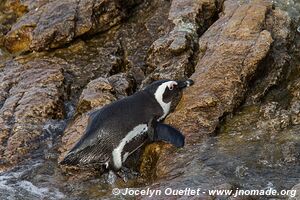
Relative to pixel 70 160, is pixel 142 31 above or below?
above

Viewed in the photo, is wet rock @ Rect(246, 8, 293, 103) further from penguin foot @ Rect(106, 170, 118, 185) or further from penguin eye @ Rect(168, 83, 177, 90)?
penguin foot @ Rect(106, 170, 118, 185)

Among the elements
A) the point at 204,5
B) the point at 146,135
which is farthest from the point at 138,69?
the point at 146,135

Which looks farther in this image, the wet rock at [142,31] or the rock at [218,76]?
the wet rock at [142,31]

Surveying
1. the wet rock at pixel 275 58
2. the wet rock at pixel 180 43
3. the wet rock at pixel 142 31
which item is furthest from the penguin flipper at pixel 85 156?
the wet rock at pixel 142 31

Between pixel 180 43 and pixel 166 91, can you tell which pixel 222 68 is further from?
pixel 180 43

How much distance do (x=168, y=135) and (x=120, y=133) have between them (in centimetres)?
61

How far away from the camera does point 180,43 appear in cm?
891

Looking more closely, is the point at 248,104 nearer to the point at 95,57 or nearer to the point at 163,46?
the point at 163,46

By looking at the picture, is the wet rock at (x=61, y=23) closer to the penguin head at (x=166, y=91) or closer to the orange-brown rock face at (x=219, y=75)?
the orange-brown rock face at (x=219, y=75)

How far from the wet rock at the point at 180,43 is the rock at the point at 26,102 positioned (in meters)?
1.56

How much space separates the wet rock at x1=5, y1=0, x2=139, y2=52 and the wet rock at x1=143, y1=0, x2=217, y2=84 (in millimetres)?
1477

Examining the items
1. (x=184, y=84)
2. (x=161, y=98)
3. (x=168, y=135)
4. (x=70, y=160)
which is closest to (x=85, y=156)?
(x=70, y=160)

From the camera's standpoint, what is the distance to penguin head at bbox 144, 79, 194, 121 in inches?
293

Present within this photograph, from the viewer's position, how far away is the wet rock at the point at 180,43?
8664 millimetres
